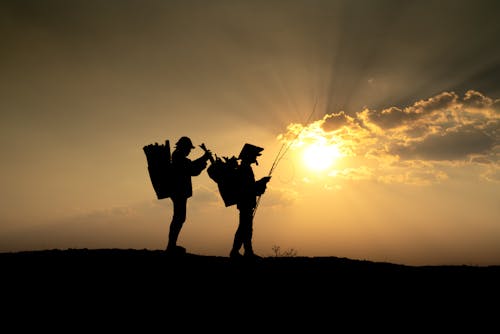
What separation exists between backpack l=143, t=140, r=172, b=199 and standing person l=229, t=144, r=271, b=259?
1.77 metres

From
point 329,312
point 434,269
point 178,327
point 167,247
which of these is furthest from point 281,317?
point 434,269

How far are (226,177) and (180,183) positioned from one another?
124cm

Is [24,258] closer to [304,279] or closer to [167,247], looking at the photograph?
[167,247]

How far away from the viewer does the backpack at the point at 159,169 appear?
9344mm

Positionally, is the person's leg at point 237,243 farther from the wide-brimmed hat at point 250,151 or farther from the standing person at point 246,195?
the wide-brimmed hat at point 250,151

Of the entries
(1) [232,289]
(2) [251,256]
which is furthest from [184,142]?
(1) [232,289]

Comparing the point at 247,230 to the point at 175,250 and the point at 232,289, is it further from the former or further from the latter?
the point at 232,289

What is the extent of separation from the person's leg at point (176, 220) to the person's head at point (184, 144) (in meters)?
1.17

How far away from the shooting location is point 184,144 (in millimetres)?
9547

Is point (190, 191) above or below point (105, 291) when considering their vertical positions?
above

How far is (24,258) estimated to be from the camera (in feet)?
30.0

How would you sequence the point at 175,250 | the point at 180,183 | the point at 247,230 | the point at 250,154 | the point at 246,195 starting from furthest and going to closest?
the point at 250,154, the point at 246,195, the point at 247,230, the point at 180,183, the point at 175,250

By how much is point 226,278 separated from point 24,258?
493 cm

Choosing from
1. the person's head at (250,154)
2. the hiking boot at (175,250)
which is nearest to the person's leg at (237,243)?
the hiking boot at (175,250)
